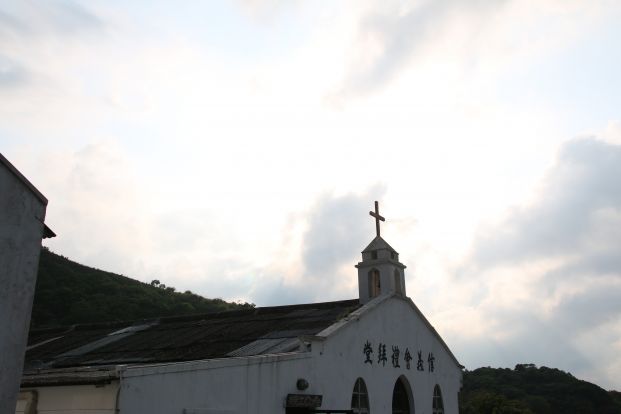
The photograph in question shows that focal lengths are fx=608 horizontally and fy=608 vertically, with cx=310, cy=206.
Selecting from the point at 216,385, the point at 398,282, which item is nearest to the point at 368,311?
the point at 398,282

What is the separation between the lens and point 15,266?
962cm

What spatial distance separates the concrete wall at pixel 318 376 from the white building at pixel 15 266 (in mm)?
2009

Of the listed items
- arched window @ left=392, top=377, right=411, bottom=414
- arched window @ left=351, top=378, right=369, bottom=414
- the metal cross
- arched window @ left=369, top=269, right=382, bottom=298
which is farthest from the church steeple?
arched window @ left=351, top=378, right=369, bottom=414

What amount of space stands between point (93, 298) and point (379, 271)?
32885 mm

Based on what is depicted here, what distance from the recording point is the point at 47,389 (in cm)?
1218

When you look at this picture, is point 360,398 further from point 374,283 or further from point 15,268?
point 15,268

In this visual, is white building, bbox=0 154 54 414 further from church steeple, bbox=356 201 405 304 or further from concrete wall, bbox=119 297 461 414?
church steeple, bbox=356 201 405 304

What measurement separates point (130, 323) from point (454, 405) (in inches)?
500

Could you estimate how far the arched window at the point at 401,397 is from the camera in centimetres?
1923

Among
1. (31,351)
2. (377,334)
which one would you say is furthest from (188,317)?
(377,334)

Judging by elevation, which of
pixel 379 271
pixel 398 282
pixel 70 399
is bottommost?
pixel 70 399

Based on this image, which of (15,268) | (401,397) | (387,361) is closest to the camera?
(15,268)

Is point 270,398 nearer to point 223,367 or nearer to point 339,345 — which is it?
point 223,367

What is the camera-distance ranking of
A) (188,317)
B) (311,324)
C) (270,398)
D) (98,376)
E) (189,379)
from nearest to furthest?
(98,376) < (189,379) < (270,398) < (311,324) < (188,317)
